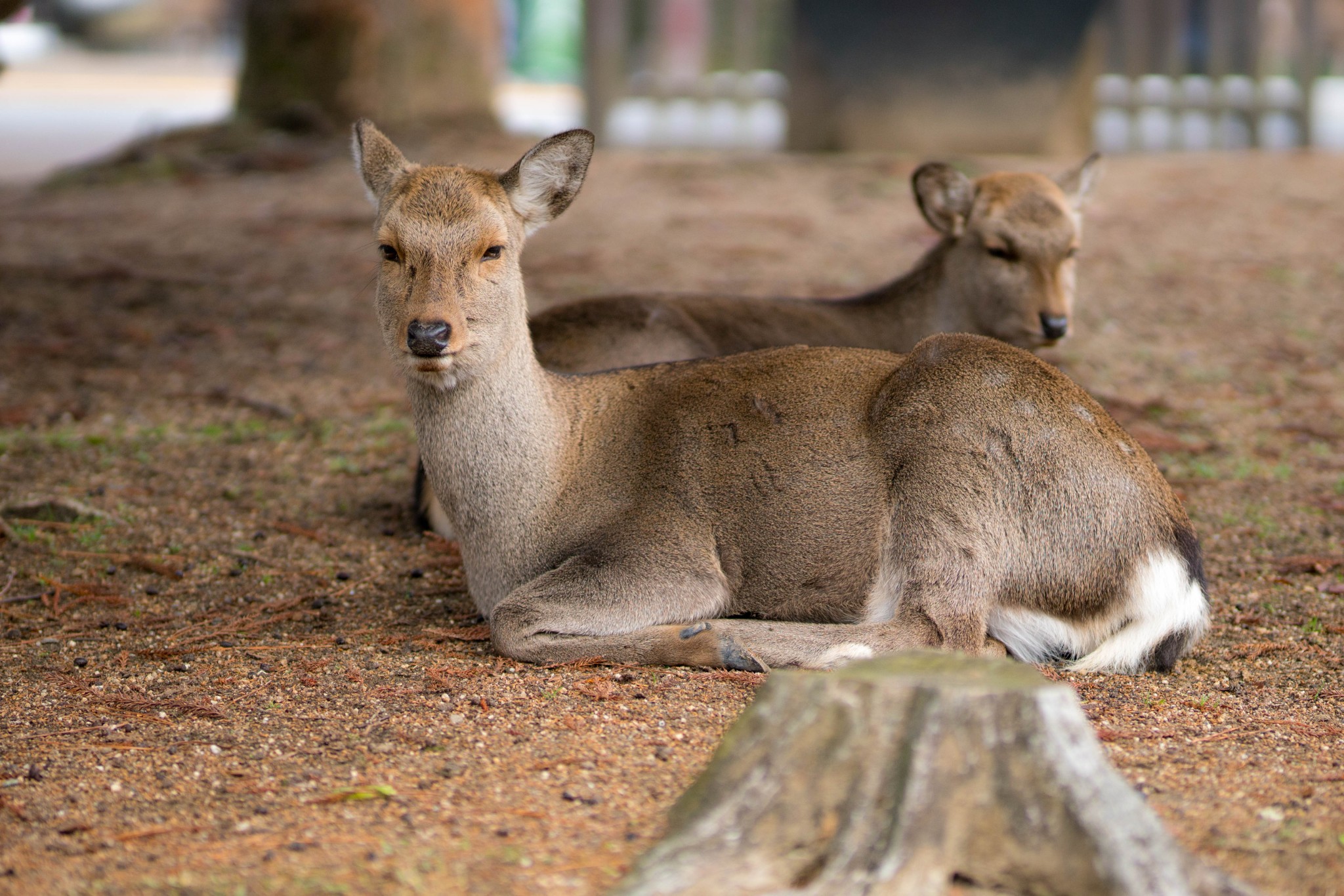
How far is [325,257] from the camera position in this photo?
36.0ft

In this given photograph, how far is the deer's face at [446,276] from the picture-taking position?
15.8 ft

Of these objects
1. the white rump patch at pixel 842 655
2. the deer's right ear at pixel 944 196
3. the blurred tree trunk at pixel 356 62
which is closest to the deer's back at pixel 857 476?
the white rump patch at pixel 842 655

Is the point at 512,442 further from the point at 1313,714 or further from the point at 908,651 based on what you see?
the point at 1313,714

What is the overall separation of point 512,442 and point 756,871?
2.34 meters

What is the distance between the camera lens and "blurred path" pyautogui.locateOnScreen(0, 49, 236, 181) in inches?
740

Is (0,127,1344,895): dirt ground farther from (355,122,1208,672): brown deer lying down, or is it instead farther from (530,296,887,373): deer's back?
(530,296,887,373): deer's back

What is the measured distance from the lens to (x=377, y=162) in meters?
5.37

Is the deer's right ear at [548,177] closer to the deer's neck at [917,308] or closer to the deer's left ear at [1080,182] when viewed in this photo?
the deer's neck at [917,308]

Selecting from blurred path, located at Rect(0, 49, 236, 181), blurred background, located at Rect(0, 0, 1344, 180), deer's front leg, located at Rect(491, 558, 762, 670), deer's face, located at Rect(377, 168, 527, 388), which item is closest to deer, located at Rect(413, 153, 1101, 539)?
deer's face, located at Rect(377, 168, 527, 388)

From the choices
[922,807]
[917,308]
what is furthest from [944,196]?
[922,807]

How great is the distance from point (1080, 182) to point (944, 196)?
79cm

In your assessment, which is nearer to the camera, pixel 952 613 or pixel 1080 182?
pixel 952 613

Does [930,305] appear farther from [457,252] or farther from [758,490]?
[457,252]

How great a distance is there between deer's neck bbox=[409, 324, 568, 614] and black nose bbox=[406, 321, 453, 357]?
35cm
